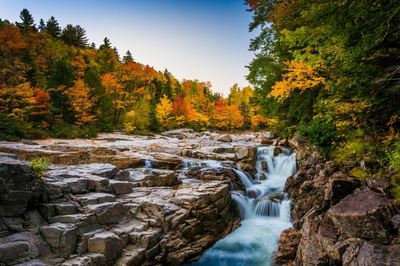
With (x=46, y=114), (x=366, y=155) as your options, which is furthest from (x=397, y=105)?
(x=46, y=114)

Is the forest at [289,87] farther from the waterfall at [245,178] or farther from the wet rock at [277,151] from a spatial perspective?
the waterfall at [245,178]

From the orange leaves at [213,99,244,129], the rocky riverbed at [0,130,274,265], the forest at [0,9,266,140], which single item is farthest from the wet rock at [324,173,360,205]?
the orange leaves at [213,99,244,129]

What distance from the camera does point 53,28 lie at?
52719mm

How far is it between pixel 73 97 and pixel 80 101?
91 centimetres

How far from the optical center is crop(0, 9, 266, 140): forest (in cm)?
2576

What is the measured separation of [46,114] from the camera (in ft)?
93.9

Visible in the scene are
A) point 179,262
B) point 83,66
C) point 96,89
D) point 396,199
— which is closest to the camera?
point 396,199

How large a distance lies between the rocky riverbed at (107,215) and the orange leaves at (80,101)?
1755 cm

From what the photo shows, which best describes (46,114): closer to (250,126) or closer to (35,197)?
(35,197)

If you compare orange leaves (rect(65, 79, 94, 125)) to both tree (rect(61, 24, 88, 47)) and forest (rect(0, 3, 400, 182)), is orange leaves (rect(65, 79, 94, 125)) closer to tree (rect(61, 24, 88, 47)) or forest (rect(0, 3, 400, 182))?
forest (rect(0, 3, 400, 182))

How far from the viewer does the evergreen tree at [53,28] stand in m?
52.2

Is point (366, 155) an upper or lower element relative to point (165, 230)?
upper

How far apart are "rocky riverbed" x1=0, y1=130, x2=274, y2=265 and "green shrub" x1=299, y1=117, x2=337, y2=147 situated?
16.0 feet

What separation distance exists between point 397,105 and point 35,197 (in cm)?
1233
